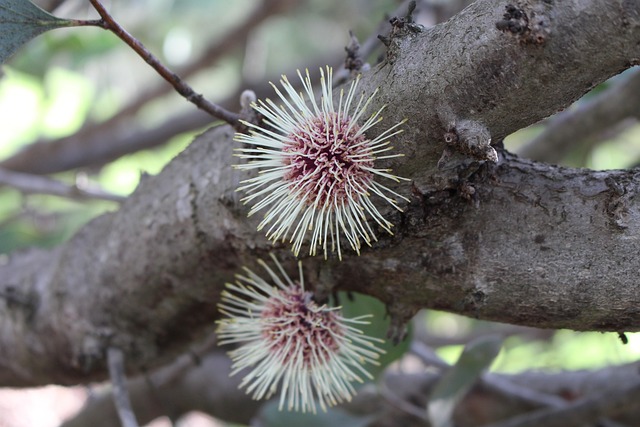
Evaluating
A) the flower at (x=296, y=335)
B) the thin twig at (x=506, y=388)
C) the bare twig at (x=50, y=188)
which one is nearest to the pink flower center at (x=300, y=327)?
the flower at (x=296, y=335)

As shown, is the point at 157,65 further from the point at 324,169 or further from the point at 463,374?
the point at 463,374

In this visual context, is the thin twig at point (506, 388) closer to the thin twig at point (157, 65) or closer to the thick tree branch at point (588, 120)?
the thick tree branch at point (588, 120)

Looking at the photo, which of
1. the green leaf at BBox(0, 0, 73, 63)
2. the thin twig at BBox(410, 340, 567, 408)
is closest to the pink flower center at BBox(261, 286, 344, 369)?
the green leaf at BBox(0, 0, 73, 63)

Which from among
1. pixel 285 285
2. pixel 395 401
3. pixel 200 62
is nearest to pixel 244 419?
pixel 395 401

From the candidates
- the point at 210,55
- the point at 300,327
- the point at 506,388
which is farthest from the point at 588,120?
the point at 210,55

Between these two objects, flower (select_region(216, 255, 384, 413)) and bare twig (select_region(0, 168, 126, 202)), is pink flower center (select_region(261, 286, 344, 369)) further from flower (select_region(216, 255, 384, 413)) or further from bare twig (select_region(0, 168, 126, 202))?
bare twig (select_region(0, 168, 126, 202))

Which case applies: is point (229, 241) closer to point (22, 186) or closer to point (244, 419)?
point (244, 419)

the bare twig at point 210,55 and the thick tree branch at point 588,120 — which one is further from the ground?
the bare twig at point 210,55
